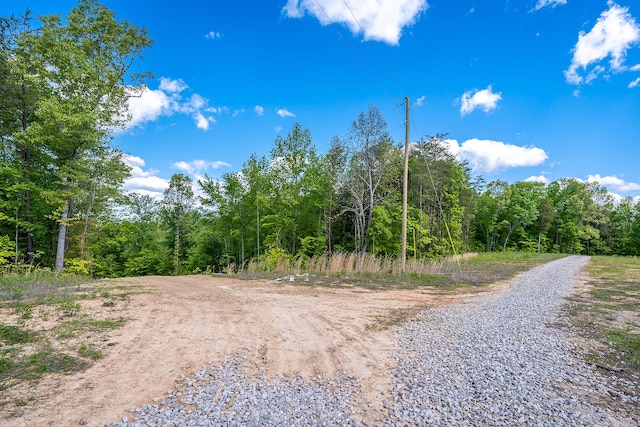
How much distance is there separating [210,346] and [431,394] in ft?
10.3

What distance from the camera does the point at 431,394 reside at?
3.19m

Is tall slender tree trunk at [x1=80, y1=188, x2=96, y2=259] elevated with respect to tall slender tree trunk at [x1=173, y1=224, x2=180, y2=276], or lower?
elevated

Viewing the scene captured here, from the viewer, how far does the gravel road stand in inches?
108

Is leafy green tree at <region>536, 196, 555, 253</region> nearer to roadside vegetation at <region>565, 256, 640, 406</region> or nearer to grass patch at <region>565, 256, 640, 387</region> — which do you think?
grass patch at <region>565, 256, 640, 387</region>

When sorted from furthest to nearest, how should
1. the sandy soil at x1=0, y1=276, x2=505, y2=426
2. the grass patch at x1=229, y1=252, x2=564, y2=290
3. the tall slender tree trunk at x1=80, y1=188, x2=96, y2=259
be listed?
the tall slender tree trunk at x1=80, y1=188, x2=96, y2=259, the grass patch at x1=229, y1=252, x2=564, y2=290, the sandy soil at x1=0, y1=276, x2=505, y2=426

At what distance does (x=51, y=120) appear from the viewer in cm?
1325

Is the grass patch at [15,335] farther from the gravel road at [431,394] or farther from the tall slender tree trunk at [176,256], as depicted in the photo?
the tall slender tree trunk at [176,256]

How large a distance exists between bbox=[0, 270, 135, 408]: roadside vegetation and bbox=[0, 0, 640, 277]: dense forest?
29.3 ft

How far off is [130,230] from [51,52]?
17257mm

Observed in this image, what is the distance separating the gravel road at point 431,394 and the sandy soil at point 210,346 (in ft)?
0.77

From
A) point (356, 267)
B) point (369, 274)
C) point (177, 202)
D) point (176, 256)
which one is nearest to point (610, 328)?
point (369, 274)

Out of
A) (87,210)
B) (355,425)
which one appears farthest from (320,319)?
(87,210)

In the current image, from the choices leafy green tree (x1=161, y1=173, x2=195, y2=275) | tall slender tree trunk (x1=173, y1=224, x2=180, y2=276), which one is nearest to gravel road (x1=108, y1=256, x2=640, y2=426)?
tall slender tree trunk (x1=173, y1=224, x2=180, y2=276)

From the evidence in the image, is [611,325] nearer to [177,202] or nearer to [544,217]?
[177,202]
